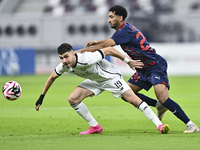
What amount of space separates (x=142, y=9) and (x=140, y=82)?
132ft

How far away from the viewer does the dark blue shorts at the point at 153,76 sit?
695 centimetres

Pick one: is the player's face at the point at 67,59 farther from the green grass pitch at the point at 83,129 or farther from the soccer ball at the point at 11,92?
the soccer ball at the point at 11,92

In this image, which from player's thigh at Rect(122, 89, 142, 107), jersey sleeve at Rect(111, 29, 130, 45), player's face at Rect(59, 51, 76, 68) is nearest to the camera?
player's face at Rect(59, 51, 76, 68)

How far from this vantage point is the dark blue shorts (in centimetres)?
695

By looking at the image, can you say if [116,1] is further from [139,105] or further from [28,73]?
[139,105]

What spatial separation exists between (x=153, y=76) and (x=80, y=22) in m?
44.8

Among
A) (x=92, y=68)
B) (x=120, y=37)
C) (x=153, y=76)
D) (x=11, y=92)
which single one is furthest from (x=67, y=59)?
(x=11, y=92)

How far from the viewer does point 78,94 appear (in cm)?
677

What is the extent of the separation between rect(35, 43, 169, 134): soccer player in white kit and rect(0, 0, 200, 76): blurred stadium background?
3547 cm

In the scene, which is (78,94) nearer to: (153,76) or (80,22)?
(153,76)

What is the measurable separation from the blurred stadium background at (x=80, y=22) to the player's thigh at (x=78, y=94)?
35.5 meters

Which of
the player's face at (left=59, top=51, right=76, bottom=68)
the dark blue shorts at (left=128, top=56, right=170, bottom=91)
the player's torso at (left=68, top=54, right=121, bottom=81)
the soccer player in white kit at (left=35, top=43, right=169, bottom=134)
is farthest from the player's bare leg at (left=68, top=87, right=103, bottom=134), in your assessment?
the dark blue shorts at (left=128, top=56, right=170, bottom=91)

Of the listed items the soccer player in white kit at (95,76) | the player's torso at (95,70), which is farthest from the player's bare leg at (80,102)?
the player's torso at (95,70)

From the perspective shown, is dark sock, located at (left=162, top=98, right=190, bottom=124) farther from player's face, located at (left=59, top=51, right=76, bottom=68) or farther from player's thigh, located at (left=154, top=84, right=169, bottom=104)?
player's face, located at (left=59, top=51, right=76, bottom=68)
